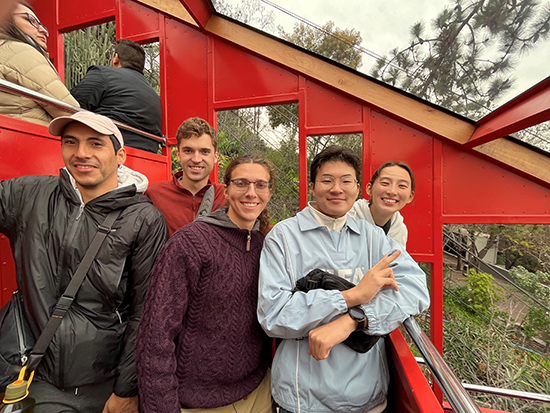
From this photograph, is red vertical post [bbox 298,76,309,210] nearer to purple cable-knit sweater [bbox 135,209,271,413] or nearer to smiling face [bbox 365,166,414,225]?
smiling face [bbox 365,166,414,225]

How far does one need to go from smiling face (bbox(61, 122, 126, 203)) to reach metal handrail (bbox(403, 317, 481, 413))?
164cm

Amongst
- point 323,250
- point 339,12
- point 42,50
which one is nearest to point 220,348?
point 323,250

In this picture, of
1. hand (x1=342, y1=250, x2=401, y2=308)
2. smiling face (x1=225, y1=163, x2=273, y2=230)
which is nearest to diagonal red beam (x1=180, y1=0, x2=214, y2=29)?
smiling face (x1=225, y1=163, x2=273, y2=230)

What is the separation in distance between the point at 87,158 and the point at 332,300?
1.37 meters

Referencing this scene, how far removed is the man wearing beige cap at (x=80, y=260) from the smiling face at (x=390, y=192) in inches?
60.5

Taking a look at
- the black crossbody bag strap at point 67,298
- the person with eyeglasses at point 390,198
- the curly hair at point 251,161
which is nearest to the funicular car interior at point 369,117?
the person with eyeglasses at point 390,198

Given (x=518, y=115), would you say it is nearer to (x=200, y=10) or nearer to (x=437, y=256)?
(x=437, y=256)

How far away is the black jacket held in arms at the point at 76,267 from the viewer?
1244 millimetres

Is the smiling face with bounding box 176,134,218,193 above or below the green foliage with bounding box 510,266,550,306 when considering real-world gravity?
above

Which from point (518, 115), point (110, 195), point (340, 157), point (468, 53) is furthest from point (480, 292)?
point (110, 195)

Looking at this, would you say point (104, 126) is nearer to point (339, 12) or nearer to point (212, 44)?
point (339, 12)

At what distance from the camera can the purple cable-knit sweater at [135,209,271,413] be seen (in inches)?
43.8

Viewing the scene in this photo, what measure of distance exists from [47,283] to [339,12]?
3.45 meters

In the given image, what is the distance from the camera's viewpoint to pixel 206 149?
6.51ft
